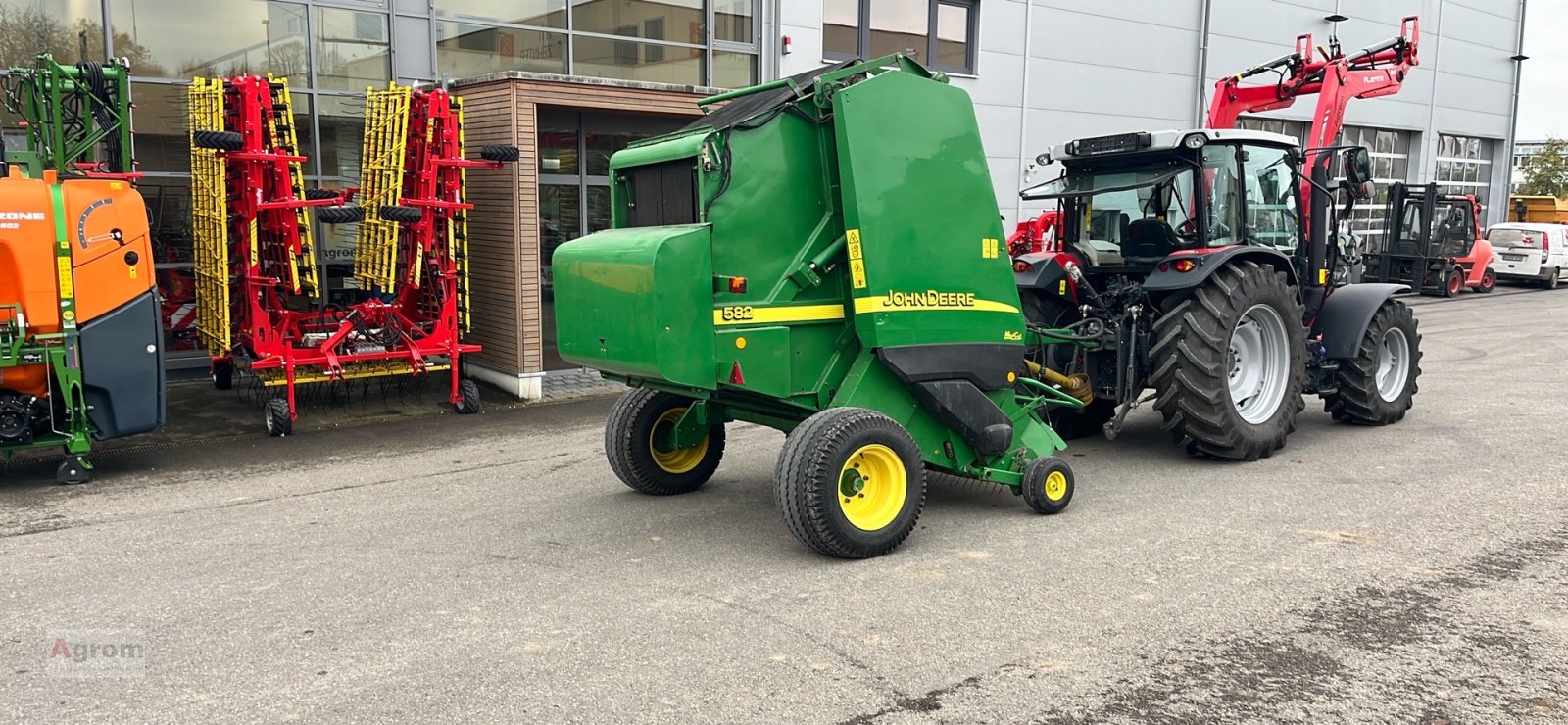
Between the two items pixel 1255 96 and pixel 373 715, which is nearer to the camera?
pixel 373 715

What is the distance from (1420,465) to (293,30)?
10.3 meters

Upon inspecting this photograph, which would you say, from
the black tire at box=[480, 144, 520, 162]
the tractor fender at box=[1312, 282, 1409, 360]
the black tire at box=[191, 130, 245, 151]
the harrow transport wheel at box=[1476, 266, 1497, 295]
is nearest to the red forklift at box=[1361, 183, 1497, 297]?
the harrow transport wheel at box=[1476, 266, 1497, 295]

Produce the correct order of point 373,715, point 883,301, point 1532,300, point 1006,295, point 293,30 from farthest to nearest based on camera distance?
point 1532,300 < point 293,30 < point 1006,295 < point 883,301 < point 373,715

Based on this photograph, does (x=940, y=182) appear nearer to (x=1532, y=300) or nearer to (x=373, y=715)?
(x=373, y=715)

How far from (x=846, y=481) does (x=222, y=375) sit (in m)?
7.40

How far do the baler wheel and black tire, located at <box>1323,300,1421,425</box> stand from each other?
893 cm

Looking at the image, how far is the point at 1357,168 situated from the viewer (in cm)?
806

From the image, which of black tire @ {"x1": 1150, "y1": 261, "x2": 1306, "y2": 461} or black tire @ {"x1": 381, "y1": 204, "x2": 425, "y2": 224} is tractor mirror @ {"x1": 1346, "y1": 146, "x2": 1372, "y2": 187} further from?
black tire @ {"x1": 381, "y1": 204, "x2": 425, "y2": 224}

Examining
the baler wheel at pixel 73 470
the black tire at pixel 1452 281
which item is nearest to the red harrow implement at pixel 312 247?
the baler wheel at pixel 73 470

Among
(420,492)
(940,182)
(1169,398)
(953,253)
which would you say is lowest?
(420,492)

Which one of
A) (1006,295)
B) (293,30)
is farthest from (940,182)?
(293,30)

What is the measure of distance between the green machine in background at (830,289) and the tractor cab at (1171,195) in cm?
220

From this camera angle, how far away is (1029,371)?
7.06 metres

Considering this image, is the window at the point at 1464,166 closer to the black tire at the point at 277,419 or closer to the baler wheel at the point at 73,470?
the black tire at the point at 277,419
